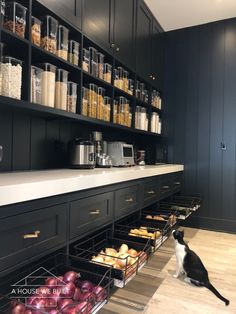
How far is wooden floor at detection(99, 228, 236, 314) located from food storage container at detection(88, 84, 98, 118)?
4.31ft

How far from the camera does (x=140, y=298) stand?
1743mm

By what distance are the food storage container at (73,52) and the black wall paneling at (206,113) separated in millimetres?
2085

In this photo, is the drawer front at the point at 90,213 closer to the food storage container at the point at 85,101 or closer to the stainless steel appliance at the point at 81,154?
the stainless steel appliance at the point at 81,154

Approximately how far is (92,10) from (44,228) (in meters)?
1.62

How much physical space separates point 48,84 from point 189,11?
2.38 m

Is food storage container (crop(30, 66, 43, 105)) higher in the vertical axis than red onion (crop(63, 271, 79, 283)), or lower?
higher

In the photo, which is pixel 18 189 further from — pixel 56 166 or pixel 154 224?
pixel 154 224

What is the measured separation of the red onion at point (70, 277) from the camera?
42.7 inches

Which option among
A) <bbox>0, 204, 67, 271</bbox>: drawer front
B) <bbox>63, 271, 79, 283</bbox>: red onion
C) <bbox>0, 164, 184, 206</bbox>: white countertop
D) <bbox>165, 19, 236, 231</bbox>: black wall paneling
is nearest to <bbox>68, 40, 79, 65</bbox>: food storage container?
<bbox>0, 164, 184, 206</bbox>: white countertop

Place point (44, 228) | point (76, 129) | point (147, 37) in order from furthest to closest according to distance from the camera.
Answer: point (147, 37) → point (76, 129) → point (44, 228)

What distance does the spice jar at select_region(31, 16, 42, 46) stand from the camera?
1.47 m

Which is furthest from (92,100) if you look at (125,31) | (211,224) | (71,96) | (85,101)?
(211,224)

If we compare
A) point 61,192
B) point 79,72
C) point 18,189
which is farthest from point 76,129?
point 18,189

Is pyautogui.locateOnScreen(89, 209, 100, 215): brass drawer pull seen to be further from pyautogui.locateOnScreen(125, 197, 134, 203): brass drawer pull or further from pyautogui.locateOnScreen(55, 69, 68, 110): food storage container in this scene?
pyautogui.locateOnScreen(55, 69, 68, 110): food storage container
